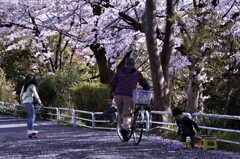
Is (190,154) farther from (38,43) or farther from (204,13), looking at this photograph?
(38,43)

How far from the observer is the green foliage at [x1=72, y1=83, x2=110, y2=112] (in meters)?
17.3

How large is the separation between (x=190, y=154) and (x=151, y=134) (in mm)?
4172

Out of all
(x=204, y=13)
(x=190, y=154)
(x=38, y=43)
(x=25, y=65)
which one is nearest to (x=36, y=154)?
(x=190, y=154)

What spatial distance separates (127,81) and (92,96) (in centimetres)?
821

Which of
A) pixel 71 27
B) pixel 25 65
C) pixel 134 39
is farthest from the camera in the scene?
pixel 25 65

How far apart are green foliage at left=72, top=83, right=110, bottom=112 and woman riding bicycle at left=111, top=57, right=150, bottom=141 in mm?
7358

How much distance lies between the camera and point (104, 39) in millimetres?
18516

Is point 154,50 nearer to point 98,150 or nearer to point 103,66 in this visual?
point 98,150

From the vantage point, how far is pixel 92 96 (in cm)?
1761

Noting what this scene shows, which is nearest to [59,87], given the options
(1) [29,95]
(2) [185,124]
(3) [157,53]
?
(3) [157,53]

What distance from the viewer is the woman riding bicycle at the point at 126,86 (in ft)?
31.3

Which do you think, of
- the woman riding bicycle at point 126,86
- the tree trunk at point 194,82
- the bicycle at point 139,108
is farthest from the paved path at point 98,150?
the tree trunk at point 194,82

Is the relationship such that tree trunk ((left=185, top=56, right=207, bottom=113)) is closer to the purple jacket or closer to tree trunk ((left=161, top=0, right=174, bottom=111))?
tree trunk ((left=161, top=0, right=174, bottom=111))

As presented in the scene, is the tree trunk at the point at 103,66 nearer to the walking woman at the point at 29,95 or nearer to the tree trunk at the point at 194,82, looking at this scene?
the tree trunk at the point at 194,82
